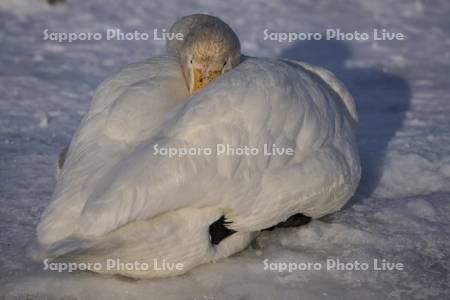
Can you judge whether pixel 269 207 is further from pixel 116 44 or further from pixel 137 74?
pixel 116 44

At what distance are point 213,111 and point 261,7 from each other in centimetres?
496

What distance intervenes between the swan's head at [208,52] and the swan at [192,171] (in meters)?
0.31

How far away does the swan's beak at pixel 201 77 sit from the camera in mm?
4310

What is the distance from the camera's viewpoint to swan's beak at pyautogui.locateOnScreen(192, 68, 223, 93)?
4.31m

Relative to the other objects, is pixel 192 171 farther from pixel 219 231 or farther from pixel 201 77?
pixel 201 77

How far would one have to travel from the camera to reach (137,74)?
13.8 ft

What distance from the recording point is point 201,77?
448 centimetres

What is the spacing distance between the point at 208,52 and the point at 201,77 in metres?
0.28

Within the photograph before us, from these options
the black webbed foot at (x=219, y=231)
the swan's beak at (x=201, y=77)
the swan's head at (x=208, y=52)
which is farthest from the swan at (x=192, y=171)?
the swan's head at (x=208, y=52)

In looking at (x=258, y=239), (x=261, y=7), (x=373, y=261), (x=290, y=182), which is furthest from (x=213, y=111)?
(x=261, y=7)

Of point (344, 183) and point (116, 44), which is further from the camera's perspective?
point (116, 44)

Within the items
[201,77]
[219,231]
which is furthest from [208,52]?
[219,231]

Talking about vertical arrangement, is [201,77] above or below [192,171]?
above

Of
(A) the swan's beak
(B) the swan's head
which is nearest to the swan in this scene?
(A) the swan's beak
